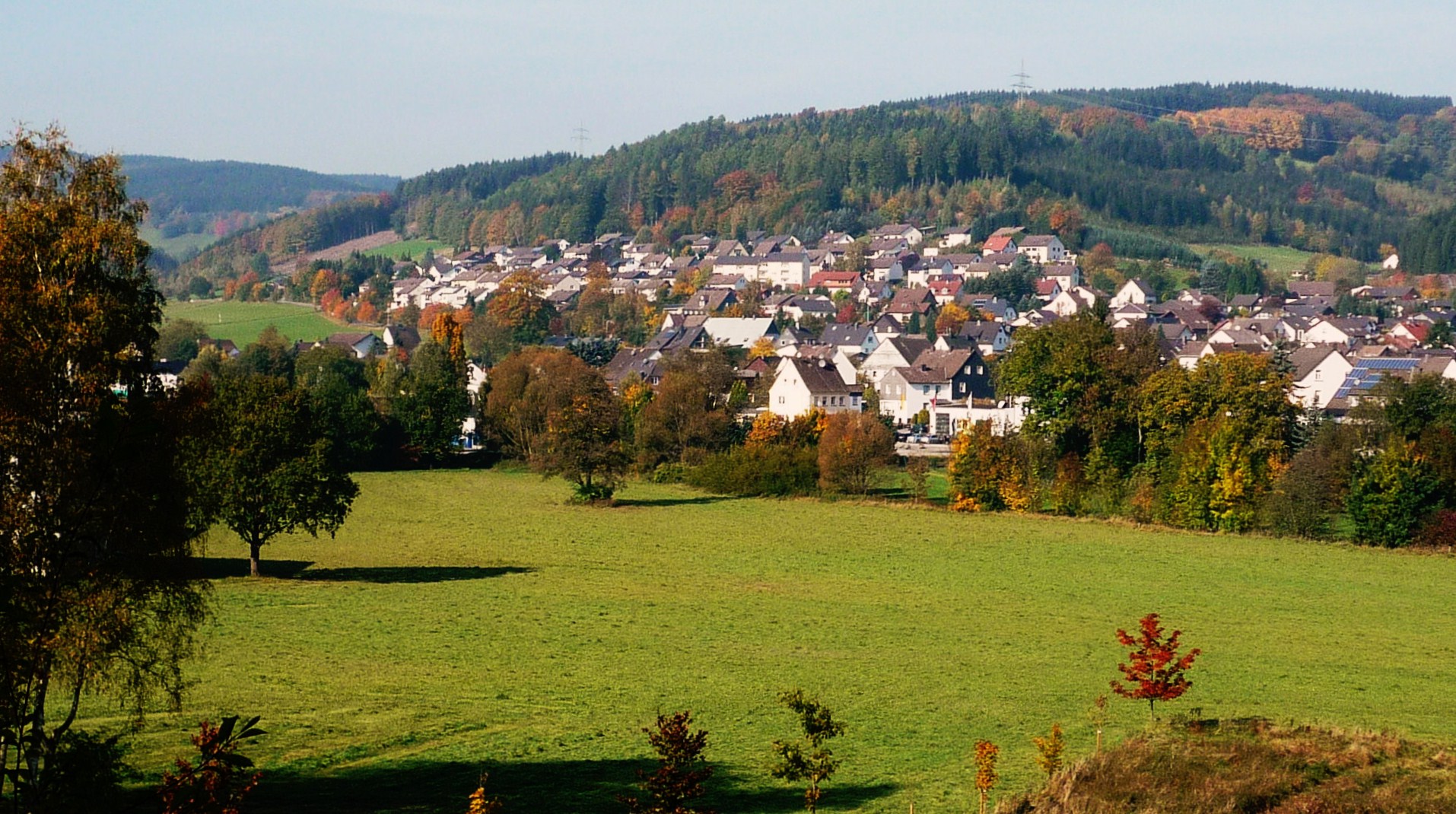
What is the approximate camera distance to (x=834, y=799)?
57.5 feet

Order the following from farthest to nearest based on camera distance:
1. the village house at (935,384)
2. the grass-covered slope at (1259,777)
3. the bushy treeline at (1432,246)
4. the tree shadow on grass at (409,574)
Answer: the bushy treeline at (1432,246), the village house at (935,384), the tree shadow on grass at (409,574), the grass-covered slope at (1259,777)

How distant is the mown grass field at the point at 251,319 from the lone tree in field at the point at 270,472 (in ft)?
264

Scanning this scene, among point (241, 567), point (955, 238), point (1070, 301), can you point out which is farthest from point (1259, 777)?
point (955, 238)

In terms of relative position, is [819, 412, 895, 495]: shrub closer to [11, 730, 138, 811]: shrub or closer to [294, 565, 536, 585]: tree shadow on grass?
[294, 565, 536, 585]: tree shadow on grass

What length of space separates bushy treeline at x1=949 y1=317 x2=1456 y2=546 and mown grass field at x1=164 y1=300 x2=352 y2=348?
2963 inches

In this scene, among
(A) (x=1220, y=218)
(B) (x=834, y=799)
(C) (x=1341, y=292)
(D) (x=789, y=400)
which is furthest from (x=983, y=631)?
(A) (x=1220, y=218)

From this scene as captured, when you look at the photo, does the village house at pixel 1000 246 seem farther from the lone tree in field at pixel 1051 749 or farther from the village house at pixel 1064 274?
the lone tree in field at pixel 1051 749

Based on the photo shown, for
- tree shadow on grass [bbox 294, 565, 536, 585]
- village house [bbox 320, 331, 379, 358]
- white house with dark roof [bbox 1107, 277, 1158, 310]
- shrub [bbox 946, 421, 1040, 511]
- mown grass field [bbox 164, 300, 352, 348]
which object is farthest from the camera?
white house with dark roof [bbox 1107, 277, 1158, 310]

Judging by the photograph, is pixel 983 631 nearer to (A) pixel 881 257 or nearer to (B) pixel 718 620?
(B) pixel 718 620

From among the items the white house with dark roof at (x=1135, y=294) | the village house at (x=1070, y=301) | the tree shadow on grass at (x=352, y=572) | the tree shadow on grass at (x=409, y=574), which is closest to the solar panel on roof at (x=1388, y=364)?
the village house at (x=1070, y=301)

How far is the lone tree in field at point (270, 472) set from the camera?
36031 mm

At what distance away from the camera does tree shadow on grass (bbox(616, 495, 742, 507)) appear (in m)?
55.9

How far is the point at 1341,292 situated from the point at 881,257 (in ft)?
146

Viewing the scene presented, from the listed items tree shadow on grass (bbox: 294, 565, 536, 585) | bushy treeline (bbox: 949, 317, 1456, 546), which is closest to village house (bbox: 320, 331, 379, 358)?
bushy treeline (bbox: 949, 317, 1456, 546)
